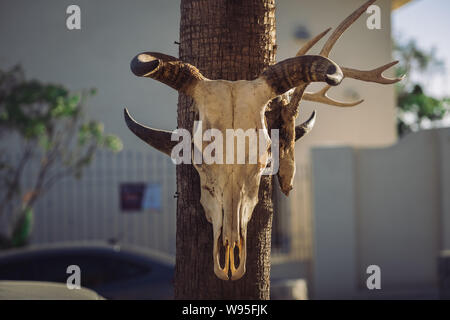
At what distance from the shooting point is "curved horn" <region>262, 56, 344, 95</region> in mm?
1988

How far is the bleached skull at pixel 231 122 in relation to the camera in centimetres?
205

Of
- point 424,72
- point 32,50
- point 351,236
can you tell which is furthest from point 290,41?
point 424,72

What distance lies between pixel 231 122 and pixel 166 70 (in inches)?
12.3

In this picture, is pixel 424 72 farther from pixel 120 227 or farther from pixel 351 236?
pixel 120 227

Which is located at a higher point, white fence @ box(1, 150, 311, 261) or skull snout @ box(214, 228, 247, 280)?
white fence @ box(1, 150, 311, 261)

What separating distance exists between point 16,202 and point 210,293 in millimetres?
7969

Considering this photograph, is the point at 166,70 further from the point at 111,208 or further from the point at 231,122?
the point at 111,208

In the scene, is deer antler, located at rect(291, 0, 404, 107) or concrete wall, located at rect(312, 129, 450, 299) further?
concrete wall, located at rect(312, 129, 450, 299)

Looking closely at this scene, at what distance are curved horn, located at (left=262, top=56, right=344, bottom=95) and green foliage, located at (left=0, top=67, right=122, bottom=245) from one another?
273 inches

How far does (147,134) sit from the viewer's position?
248cm

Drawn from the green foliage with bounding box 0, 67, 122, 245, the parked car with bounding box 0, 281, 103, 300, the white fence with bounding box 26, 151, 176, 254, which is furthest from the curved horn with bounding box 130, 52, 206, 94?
the white fence with bounding box 26, 151, 176, 254

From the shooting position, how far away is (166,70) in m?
2.08

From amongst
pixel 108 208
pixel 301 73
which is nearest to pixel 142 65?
pixel 301 73

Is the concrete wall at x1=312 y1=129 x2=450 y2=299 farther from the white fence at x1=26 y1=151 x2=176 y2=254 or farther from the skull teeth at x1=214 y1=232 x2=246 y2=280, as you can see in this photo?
the skull teeth at x1=214 y1=232 x2=246 y2=280
